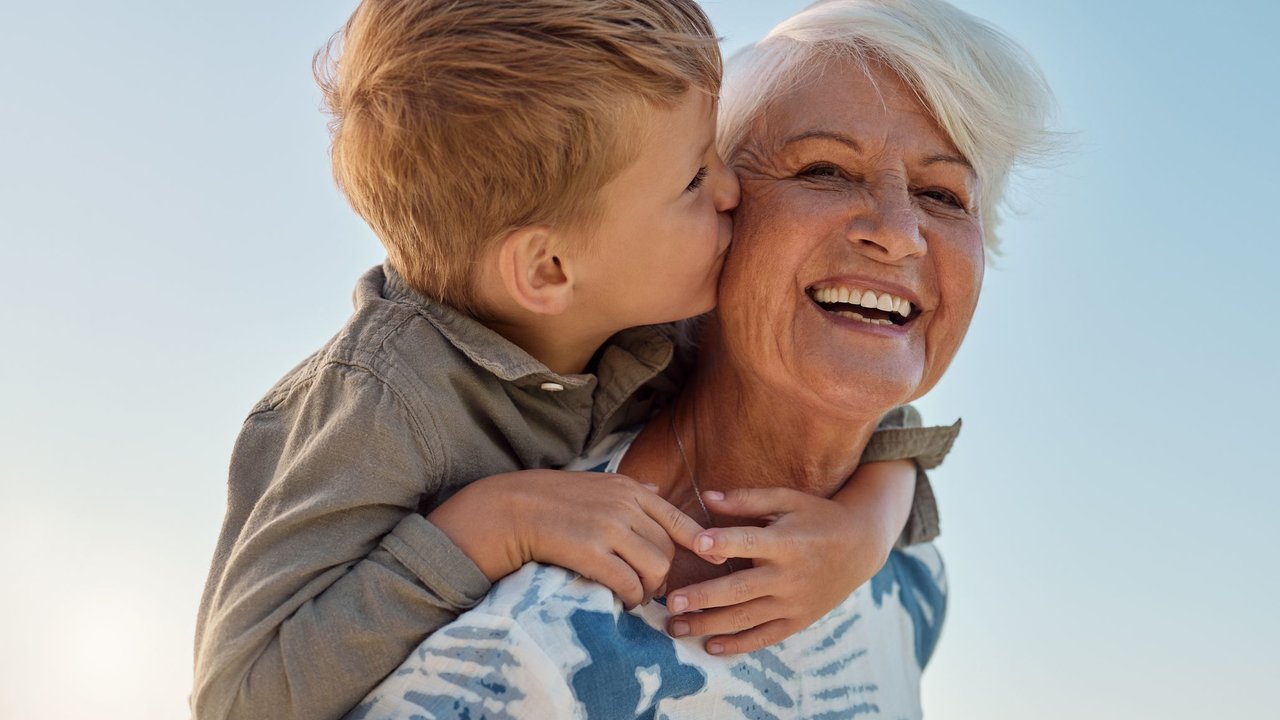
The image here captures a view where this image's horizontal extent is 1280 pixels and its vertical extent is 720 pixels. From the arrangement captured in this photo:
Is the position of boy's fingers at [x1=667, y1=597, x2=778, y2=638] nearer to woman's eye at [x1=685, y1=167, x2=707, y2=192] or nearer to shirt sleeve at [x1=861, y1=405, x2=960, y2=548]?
shirt sleeve at [x1=861, y1=405, x2=960, y2=548]

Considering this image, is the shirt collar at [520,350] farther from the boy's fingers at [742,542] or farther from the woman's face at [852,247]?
the boy's fingers at [742,542]

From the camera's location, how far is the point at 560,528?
1.86m

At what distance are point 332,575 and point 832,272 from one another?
3.44 feet

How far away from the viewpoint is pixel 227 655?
5.74ft

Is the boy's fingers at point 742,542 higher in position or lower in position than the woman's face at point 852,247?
lower

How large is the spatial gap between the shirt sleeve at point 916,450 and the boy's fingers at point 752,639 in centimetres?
59

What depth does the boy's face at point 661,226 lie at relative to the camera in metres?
2.06

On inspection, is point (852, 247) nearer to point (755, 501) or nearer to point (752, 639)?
point (755, 501)

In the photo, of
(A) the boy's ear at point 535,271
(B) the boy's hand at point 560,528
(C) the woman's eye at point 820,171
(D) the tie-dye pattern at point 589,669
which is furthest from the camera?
(C) the woman's eye at point 820,171

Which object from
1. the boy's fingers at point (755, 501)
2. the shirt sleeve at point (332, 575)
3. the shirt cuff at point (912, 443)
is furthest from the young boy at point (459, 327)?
the shirt cuff at point (912, 443)

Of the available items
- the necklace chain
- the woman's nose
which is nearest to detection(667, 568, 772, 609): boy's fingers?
the necklace chain

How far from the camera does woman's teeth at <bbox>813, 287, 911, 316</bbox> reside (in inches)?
87.3

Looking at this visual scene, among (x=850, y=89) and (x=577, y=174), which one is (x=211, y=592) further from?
(x=850, y=89)

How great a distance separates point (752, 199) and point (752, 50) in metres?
0.38
